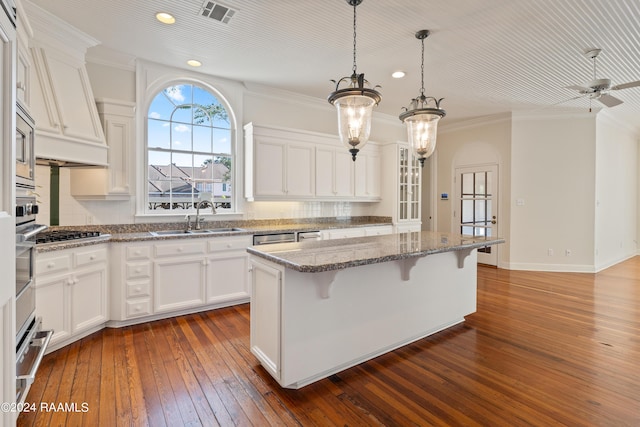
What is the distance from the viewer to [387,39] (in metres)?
3.22

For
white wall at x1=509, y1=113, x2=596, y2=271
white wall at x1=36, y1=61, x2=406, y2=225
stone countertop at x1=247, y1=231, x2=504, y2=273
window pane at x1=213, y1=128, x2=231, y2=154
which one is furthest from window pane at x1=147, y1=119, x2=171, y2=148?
white wall at x1=509, y1=113, x2=596, y2=271

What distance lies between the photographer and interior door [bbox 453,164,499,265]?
615 cm

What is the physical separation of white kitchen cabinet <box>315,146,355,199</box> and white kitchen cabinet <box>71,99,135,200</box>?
246cm

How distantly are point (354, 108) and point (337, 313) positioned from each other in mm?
1486

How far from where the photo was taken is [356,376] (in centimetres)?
229

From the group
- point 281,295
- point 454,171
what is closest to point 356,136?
point 281,295

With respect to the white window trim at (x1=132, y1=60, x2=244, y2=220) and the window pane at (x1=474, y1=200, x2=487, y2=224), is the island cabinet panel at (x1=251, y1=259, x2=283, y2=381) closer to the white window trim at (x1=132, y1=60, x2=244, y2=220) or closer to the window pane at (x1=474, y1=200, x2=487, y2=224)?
the white window trim at (x1=132, y1=60, x2=244, y2=220)

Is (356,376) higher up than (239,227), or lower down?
lower down

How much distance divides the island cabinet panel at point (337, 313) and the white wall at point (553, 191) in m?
3.82

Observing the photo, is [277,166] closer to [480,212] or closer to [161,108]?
[161,108]

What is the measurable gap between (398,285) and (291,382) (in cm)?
115

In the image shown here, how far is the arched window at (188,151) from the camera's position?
394 centimetres

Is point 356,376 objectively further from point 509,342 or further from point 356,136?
point 356,136

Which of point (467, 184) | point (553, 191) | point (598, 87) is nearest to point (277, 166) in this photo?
point (598, 87)
